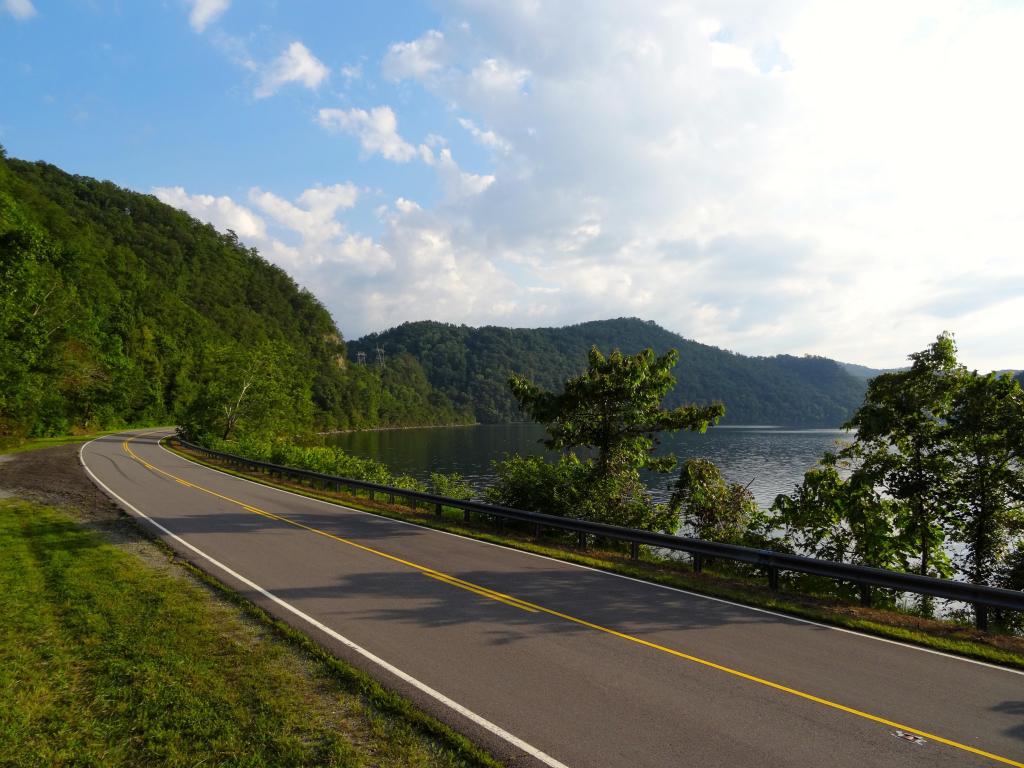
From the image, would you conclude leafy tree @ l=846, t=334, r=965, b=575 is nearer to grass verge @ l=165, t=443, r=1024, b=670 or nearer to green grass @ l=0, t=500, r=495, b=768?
grass verge @ l=165, t=443, r=1024, b=670

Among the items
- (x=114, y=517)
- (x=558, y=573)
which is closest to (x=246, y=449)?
(x=114, y=517)

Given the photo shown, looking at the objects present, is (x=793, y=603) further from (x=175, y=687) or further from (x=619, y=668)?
(x=175, y=687)

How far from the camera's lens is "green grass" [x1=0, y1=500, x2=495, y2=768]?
5.35 m

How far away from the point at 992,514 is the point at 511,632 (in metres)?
11.7

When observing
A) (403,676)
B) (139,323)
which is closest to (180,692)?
(403,676)

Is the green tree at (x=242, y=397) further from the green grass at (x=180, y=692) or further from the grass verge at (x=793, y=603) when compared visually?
the green grass at (x=180, y=692)

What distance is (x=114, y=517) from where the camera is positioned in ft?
55.8

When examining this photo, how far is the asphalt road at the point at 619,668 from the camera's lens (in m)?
5.55

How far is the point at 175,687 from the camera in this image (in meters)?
6.48

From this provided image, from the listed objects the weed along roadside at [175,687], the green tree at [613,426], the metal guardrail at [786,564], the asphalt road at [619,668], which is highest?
the green tree at [613,426]

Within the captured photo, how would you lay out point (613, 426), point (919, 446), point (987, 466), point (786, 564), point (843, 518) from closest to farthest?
point (786, 564) < point (987, 466) < point (919, 446) < point (843, 518) < point (613, 426)

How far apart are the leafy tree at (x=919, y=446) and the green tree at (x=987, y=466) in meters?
0.26

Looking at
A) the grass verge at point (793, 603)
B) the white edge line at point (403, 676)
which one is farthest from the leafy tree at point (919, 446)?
the white edge line at point (403, 676)

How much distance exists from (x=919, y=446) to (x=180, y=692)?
1563 centimetres
